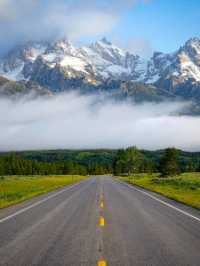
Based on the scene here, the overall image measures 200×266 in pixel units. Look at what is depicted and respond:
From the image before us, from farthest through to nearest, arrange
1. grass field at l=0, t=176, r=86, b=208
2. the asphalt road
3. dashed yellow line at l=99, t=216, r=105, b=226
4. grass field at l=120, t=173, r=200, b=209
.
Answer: grass field at l=0, t=176, r=86, b=208, grass field at l=120, t=173, r=200, b=209, dashed yellow line at l=99, t=216, r=105, b=226, the asphalt road

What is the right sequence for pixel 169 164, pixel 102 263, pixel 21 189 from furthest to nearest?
pixel 169 164
pixel 21 189
pixel 102 263

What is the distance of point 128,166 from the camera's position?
153500mm

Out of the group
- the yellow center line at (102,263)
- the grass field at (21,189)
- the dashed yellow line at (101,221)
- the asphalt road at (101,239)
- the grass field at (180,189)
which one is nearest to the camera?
the yellow center line at (102,263)

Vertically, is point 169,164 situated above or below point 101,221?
above

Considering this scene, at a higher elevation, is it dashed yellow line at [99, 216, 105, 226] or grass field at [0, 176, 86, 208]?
dashed yellow line at [99, 216, 105, 226]

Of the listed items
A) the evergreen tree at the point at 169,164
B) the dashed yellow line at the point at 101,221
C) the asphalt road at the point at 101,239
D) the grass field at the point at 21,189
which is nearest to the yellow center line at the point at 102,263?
the asphalt road at the point at 101,239

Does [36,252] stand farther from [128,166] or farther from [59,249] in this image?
[128,166]

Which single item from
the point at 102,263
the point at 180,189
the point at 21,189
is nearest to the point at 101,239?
the point at 102,263

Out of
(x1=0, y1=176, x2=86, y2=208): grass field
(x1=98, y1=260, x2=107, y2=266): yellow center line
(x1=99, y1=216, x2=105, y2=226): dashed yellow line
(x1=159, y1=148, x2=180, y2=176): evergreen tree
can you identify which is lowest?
(x1=0, y1=176, x2=86, y2=208): grass field

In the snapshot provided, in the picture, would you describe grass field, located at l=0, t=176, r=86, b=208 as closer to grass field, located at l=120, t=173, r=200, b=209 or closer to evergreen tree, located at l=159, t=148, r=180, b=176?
grass field, located at l=120, t=173, r=200, b=209

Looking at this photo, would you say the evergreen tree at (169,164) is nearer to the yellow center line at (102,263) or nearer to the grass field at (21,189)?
the grass field at (21,189)

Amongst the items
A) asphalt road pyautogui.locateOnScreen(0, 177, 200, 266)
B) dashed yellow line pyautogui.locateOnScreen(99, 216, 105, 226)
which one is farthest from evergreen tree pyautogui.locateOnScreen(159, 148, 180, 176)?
dashed yellow line pyautogui.locateOnScreen(99, 216, 105, 226)

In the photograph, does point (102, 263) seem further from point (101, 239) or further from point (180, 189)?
point (180, 189)

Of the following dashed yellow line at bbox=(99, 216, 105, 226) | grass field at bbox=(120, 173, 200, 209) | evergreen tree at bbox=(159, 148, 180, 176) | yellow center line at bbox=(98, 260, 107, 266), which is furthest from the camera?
evergreen tree at bbox=(159, 148, 180, 176)
